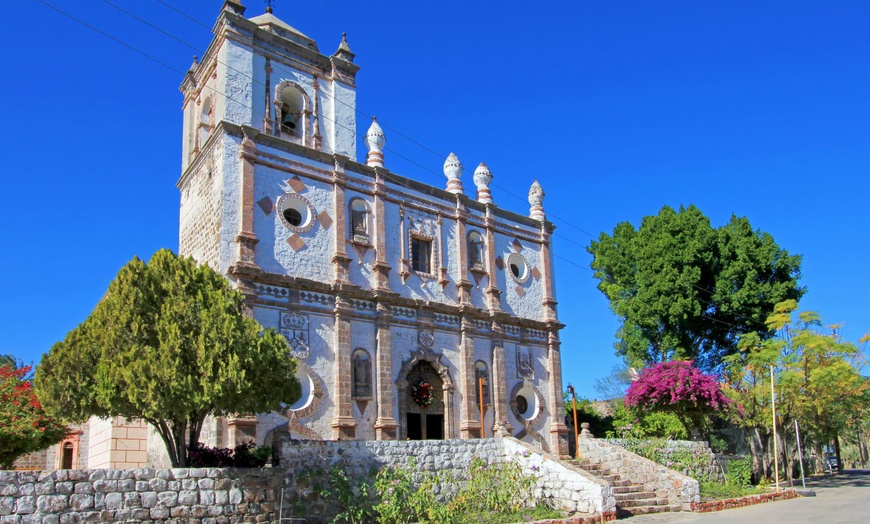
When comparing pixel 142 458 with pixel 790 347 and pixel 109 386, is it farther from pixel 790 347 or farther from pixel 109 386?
pixel 790 347

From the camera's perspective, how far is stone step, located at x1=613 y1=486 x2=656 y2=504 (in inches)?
721

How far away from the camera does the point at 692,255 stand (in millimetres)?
31719

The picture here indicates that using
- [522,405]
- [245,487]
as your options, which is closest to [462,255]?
[522,405]

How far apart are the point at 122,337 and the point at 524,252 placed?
1707 centimetres

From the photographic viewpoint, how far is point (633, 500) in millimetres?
18531

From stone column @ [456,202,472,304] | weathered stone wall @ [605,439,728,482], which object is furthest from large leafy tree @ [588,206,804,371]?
stone column @ [456,202,472,304]

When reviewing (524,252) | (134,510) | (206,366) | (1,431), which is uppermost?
(524,252)

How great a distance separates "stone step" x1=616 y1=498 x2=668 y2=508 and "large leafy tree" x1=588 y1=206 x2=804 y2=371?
45.0ft

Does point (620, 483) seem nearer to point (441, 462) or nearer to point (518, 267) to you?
point (441, 462)

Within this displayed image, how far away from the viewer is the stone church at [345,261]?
20297mm

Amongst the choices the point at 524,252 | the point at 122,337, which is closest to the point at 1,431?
the point at 122,337

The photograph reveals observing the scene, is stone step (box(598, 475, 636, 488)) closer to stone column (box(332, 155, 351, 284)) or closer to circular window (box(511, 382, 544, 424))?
circular window (box(511, 382, 544, 424))

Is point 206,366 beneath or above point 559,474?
above

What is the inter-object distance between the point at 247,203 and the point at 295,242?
1.79 meters
